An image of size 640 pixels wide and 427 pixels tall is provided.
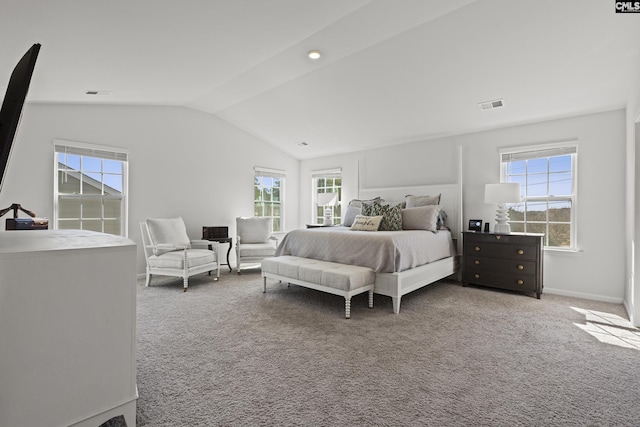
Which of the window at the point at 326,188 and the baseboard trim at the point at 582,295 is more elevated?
the window at the point at 326,188

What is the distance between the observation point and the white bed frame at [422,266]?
3.41m

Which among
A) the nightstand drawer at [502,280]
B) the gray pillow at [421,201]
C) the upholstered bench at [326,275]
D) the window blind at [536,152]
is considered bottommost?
the nightstand drawer at [502,280]

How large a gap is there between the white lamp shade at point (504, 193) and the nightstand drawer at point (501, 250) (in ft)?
1.91

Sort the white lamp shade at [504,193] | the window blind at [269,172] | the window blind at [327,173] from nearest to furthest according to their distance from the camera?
the white lamp shade at [504,193]
the window blind at [269,172]
the window blind at [327,173]

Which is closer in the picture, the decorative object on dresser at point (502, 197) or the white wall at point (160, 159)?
the white wall at point (160, 159)

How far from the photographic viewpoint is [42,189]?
4043mm

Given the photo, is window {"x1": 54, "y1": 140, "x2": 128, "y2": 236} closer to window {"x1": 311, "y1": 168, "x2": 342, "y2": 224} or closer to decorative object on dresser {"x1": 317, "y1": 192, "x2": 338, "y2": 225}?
decorative object on dresser {"x1": 317, "y1": 192, "x2": 338, "y2": 225}

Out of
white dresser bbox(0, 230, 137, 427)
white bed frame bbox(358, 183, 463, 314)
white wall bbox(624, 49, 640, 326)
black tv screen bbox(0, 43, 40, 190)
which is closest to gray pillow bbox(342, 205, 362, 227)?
white bed frame bbox(358, 183, 463, 314)

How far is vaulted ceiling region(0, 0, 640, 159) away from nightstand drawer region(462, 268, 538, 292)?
2.11 metres

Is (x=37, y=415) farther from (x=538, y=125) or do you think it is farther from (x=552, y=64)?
(x=538, y=125)

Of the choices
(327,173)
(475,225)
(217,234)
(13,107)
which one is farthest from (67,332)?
(327,173)

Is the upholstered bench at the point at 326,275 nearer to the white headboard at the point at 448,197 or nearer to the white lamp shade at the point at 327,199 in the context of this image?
the white headboard at the point at 448,197

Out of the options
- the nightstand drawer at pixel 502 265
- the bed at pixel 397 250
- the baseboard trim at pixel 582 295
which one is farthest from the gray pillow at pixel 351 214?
the baseboard trim at pixel 582 295

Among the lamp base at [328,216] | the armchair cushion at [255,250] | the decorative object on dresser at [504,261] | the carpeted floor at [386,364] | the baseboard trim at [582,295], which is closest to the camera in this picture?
the carpeted floor at [386,364]
